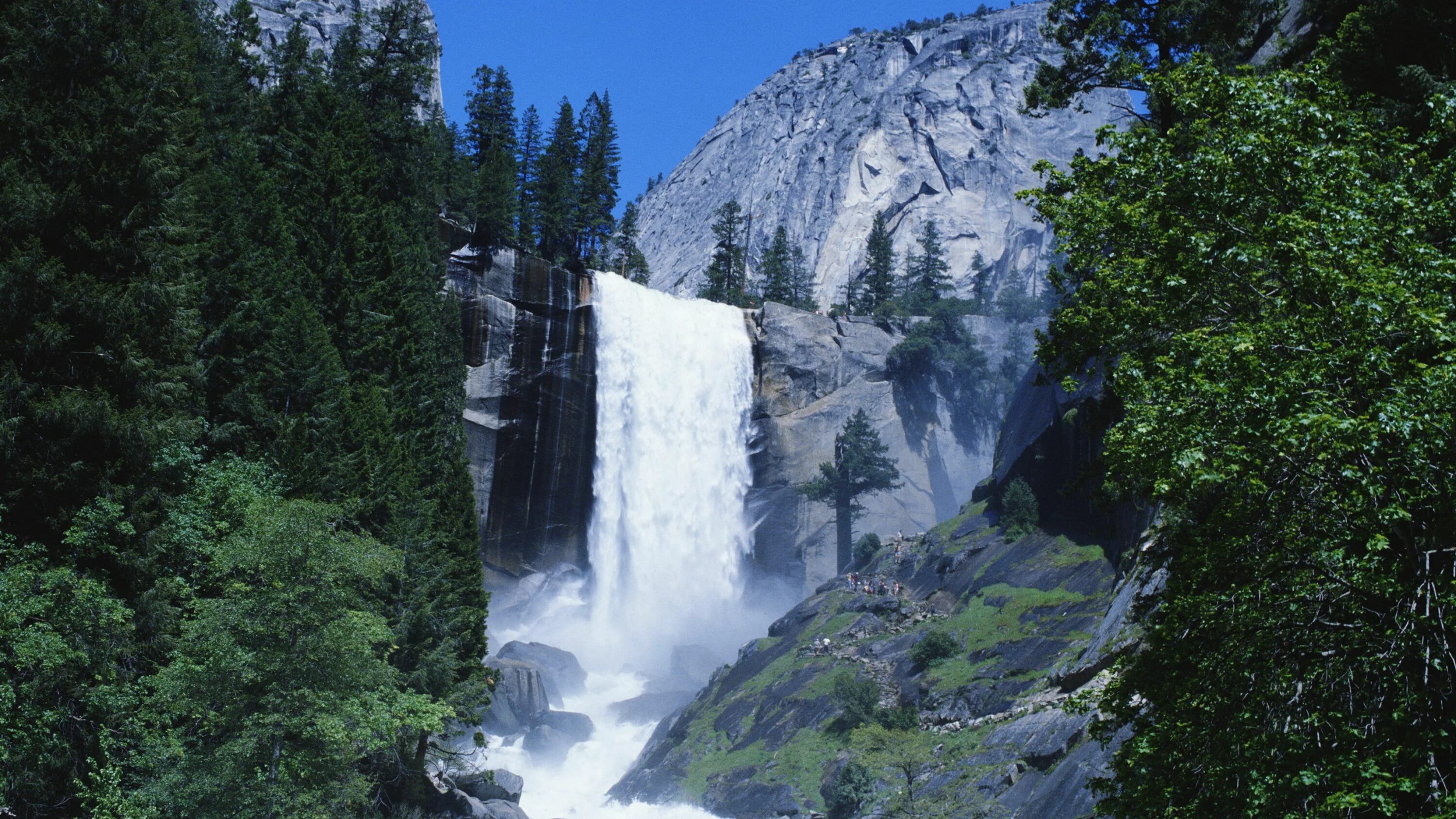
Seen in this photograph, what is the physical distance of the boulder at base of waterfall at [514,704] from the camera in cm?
4819

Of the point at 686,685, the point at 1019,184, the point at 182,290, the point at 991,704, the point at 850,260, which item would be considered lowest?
the point at 686,685

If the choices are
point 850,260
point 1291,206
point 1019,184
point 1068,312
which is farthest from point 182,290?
point 1019,184

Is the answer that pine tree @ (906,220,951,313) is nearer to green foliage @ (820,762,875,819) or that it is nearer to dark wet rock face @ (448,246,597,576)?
dark wet rock face @ (448,246,597,576)

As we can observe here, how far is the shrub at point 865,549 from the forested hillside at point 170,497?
116ft

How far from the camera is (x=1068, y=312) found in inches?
578

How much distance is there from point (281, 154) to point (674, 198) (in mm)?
127058

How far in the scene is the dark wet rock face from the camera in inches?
2206

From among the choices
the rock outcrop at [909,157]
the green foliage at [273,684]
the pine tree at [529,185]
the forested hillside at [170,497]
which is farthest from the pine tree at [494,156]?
the rock outcrop at [909,157]

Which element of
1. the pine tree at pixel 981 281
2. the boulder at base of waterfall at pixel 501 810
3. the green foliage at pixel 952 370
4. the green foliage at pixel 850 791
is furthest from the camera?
the pine tree at pixel 981 281

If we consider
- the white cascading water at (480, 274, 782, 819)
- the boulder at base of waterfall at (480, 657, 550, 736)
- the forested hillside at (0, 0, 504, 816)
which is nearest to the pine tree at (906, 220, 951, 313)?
the white cascading water at (480, 274, 782, 819)

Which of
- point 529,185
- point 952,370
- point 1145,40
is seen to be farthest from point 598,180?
point 1145,40

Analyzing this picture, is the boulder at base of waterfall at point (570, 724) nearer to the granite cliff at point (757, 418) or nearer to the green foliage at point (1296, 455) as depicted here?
the granite cliff at point (757, 418)

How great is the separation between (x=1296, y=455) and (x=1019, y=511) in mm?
38826

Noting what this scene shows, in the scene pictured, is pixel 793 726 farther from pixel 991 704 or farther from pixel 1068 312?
pixel 1068 312
